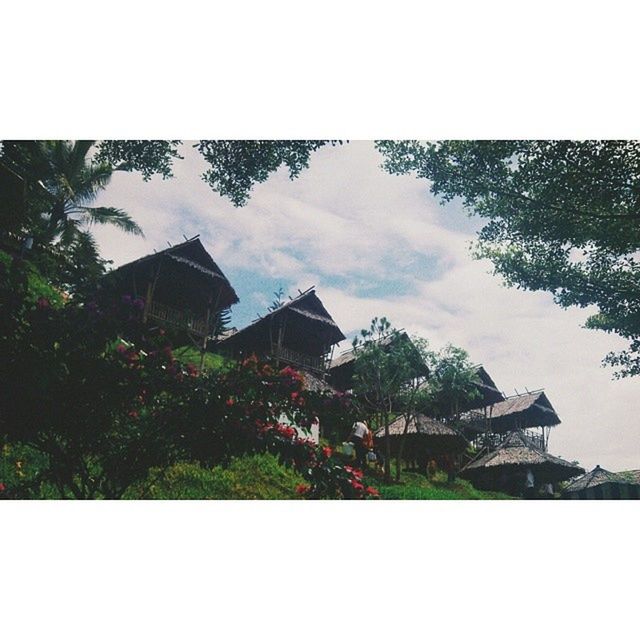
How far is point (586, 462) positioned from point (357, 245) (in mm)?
2708

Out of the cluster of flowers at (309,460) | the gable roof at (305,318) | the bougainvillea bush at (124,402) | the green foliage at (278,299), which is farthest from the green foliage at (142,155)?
the cluster of flowers at (309,460)

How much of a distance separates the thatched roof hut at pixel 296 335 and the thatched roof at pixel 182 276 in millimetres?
393

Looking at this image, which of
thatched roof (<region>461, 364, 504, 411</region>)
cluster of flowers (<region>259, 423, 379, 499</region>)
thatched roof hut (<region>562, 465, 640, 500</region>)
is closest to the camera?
cluster of flowers (<region>259, 423, 379, 499</region>)

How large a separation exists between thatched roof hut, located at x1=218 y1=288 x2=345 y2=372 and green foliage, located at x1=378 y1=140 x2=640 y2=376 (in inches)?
54.8

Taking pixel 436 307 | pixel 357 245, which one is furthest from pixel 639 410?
pixel 357 245

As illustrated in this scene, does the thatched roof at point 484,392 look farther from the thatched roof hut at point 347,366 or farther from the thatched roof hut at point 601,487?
the thatched roof hut at point 601,487

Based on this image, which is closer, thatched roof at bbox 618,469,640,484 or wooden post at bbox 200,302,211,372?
wooden post at bbox 200,302,211,372

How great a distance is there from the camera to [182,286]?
491cm

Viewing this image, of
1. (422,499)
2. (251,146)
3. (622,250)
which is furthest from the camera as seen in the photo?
(622,250)

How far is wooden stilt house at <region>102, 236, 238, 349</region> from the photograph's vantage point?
452 centimetres

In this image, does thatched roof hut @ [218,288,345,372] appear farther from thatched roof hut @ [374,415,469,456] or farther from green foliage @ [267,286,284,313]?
thatched roof hut @ [374,415,469,456]

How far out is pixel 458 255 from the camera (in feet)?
15.7

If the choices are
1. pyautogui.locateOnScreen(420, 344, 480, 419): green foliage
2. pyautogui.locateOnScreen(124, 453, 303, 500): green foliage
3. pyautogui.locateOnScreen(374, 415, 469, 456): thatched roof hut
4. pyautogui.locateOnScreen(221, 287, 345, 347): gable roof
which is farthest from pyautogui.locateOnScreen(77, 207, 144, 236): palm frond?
pyautogui.locateOnScreen(374, 415, 469, 456): thatched roof hut
